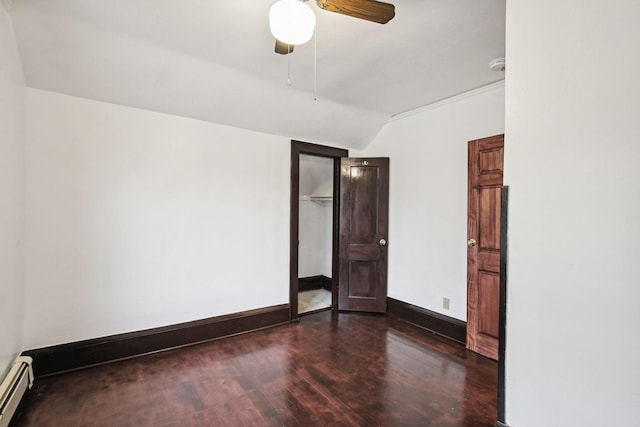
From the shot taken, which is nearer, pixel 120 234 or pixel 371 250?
pixel 120 234

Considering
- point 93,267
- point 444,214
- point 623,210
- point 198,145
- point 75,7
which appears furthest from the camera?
point 444,214

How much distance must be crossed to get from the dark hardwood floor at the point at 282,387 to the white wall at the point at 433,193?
0.66 m

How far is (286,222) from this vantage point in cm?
367

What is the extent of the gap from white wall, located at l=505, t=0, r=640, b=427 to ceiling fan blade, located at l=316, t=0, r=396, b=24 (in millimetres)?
689

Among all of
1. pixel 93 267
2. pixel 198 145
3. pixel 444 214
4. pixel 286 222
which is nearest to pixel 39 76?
pixel 198 145

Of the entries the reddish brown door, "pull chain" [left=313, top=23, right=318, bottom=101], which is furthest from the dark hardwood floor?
"pull chain" [left=313, top=23, right=318, bottom=101]

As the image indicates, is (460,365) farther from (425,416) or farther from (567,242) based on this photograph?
(567,242)

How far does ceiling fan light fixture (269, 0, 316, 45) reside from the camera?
52.5 inches

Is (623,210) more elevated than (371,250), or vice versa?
(623,210)

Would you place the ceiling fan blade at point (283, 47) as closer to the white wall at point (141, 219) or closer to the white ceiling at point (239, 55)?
the white ceiling at point (239, 55)

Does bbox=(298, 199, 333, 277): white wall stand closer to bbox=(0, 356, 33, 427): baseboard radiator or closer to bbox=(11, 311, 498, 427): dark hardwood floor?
bbox=(11, 311, 498, 427): dark hardwood floor

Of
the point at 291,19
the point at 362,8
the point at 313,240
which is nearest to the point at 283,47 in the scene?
the point at 291,19

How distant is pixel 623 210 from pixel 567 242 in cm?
23

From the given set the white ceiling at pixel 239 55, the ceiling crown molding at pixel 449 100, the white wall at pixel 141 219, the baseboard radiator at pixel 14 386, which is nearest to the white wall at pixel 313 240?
the white wall at pixel 141 219
